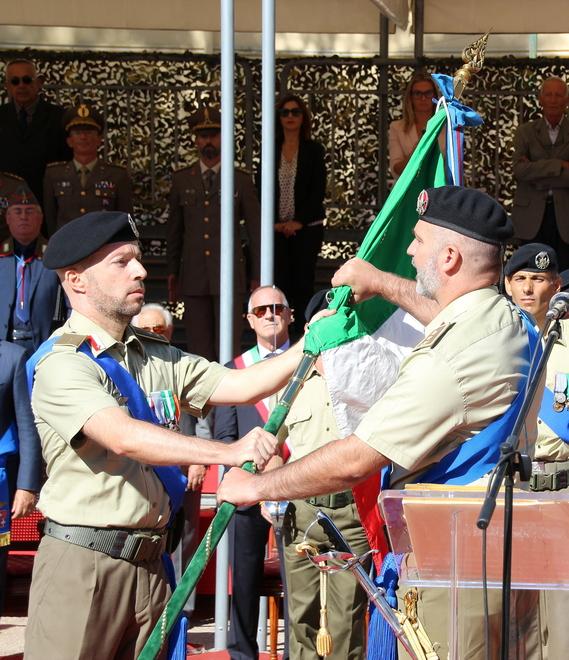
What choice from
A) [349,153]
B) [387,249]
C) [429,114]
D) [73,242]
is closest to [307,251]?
[429,114]

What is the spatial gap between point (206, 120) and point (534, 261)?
425 cm

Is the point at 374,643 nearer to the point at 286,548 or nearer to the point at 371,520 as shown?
the point at 371,520

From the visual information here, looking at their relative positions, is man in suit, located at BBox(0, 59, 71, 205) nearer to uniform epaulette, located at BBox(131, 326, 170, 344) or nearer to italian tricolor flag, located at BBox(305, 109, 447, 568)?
italian tricolor flag, located at BBox(305, 109, 447, 568)

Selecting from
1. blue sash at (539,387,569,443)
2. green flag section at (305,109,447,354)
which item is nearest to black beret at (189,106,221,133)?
blue sash at (539,387,569,443)

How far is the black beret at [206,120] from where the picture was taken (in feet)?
33.7

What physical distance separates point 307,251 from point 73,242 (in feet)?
19.1

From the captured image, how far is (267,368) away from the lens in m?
4.70

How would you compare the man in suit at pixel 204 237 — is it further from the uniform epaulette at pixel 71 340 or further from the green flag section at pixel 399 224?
the uniform epaulette at pixel 71 340

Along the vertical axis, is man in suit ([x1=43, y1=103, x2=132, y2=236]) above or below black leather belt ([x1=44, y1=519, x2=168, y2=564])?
above

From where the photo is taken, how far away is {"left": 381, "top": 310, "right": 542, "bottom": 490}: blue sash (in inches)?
Answer: 148

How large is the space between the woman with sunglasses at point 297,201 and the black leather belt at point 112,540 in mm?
6009

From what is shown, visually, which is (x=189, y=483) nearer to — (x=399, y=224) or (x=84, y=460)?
(x=399, y=224)

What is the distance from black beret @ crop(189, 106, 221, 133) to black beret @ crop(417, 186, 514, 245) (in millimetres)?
6305

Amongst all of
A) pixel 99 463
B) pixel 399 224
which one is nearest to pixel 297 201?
pixel 399 224
